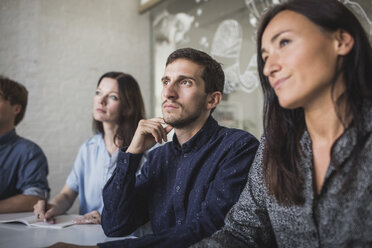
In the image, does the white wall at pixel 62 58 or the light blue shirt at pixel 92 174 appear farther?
the white wall at pixel 62 58

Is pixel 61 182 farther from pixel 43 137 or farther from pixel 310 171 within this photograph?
pixel 310 171

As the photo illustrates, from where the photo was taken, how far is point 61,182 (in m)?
3.12

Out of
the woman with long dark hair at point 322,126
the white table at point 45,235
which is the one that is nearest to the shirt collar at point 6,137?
the white table at point 45,235

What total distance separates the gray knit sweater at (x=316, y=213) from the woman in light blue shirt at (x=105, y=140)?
1206 mm

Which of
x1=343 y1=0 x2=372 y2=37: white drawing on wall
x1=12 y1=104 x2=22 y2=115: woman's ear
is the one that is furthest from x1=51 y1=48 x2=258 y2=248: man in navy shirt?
x1=12 y1=104 x2=22 y2=115: woman's ear

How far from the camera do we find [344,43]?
2.59 ft

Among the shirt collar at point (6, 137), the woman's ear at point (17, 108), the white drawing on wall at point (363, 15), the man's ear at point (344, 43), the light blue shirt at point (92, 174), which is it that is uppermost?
the white drawing on wall at point (363, 15)

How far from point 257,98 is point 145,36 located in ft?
6.00

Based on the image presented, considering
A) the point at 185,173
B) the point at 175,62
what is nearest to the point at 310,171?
the point at 185,173

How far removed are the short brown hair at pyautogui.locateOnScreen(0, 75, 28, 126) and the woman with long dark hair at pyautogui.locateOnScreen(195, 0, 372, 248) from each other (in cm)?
171

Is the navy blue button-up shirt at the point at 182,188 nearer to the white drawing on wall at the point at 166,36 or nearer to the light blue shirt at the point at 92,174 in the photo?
the light blue shirt at the point at 92,174

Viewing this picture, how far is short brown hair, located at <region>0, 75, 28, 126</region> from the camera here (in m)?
2.01

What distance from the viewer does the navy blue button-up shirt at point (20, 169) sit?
1.83 meters

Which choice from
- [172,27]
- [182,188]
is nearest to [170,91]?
[182,188]
